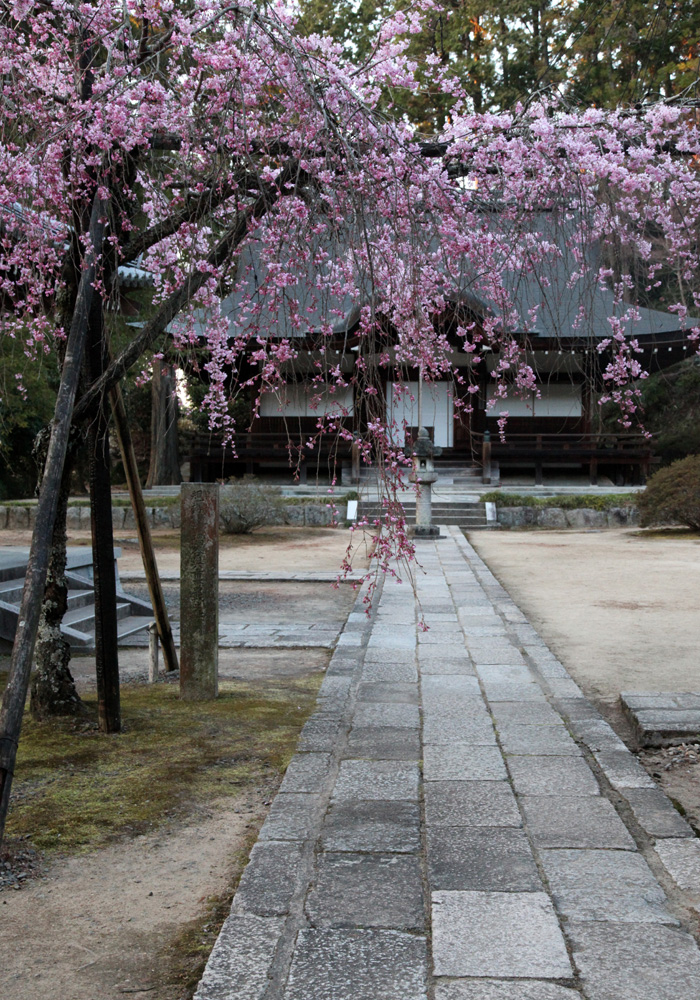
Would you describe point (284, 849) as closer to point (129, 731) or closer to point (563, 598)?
point (129, 731)

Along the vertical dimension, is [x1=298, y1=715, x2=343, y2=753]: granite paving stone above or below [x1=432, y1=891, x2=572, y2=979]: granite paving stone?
below

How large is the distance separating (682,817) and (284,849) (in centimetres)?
143

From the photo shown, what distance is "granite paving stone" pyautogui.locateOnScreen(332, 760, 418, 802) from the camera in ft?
10.3

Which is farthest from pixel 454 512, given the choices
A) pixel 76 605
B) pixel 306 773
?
pixel 306 773

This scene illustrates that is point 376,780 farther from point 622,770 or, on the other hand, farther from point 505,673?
point 505,673

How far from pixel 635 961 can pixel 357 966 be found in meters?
0.67

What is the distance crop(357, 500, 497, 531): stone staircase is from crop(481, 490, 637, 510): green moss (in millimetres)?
454

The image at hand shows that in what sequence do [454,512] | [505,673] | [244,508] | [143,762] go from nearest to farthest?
[143,762] < [505,673] < [244,508] < [454,512]

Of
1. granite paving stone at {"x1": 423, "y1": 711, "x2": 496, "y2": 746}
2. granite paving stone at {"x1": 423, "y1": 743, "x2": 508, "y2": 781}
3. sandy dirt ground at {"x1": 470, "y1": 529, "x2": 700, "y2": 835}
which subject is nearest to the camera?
granite paving stone at {"x1": 423, "y1": 743, "x2": 508, "y2": 781}

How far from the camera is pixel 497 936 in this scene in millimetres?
2125

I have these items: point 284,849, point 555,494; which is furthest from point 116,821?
point 555,494

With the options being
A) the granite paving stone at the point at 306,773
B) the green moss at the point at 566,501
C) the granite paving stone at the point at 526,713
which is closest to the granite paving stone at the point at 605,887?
the granite paving stone at the point at 306,773

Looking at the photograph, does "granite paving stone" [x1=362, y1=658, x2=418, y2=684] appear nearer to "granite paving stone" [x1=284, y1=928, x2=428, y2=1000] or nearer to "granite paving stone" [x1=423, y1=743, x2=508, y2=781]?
"granite paving stone" [x1=423, y1=743, x2=508, y2=781]

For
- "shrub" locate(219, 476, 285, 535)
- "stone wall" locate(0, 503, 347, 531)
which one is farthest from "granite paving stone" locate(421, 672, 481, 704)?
"stone wall" locate(0, 503, 347, 531)
